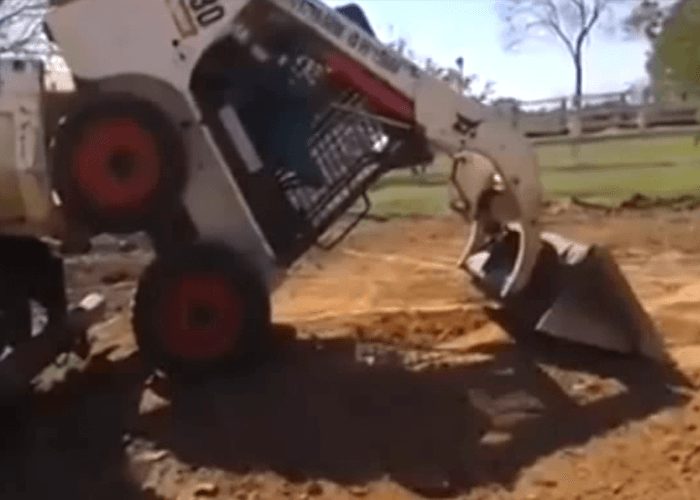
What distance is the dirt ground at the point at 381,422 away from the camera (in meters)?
6.95

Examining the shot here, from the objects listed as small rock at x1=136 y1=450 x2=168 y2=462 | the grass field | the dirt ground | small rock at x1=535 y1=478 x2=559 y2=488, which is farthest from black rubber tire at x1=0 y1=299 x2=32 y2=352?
the grass field

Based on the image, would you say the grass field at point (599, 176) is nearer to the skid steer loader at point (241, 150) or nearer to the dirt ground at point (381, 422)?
the dirt ground at point (381, 422)

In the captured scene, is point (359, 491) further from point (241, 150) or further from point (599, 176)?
point (599, 176)

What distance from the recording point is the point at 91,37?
8305mm

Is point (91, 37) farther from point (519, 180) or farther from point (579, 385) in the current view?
point (579, 385)

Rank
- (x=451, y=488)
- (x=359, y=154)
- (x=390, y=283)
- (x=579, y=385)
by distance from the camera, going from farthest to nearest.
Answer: (x=390, y=283) → (x=359, y=154) → (x=579, y=385) → (x=451, y=488)

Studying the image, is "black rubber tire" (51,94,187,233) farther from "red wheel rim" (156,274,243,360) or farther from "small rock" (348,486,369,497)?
"small rock" (348,486,369,497)

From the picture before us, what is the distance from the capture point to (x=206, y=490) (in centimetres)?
689

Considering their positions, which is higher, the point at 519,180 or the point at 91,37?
the point at 91,37

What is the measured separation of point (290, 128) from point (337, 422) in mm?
1908

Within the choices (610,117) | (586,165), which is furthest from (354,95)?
(610,117)

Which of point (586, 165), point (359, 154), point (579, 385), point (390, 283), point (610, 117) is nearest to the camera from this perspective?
point (579, 385)

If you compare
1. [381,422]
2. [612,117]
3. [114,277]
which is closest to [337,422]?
[381,422]

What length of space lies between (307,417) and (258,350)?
0.72 m
